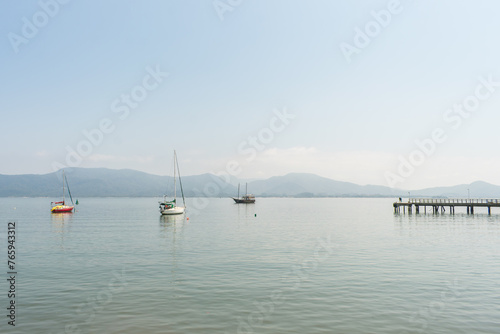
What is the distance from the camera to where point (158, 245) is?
137ft

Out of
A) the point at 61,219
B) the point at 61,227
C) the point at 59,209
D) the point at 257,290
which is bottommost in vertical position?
the point at 257,290

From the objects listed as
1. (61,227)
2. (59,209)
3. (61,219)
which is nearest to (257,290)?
(61,227)

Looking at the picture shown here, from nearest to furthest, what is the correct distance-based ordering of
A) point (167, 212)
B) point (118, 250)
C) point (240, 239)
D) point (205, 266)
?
point (205, 266), point (118, 250), point (240, 239), point (167, 212)

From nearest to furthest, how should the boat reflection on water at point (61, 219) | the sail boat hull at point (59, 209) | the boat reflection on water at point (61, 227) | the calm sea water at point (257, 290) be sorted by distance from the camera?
the calm sea water at point (257, 290) < the boat reflection on water at point (61, 227) < the boat reflection on water at point (61, 219) < the sail boat hull at point (59, 209)

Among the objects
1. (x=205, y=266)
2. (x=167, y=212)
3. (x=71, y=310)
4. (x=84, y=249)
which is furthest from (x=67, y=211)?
(x=71, y=310)

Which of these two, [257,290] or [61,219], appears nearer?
[257,290]

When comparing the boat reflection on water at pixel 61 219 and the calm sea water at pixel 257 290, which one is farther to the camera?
the boat reflection on water at pixel 61 219

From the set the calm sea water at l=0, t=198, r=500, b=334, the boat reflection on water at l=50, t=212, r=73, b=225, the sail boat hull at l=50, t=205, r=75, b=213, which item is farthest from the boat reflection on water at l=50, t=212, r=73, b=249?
the calm sea water at l=0, t=198, r=500, b=334

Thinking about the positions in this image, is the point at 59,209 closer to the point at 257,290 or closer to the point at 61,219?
the point at 61,219

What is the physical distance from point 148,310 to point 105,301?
9.50 ft

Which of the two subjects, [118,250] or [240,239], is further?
[240,239]

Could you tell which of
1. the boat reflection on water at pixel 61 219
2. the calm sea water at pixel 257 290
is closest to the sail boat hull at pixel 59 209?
the boat reflection on water at pixel 61 219

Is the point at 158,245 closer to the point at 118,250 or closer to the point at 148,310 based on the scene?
the point at 118,250

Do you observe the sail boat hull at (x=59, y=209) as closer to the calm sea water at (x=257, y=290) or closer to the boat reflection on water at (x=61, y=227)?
the boat reflection on water at (x=61, y=227)
